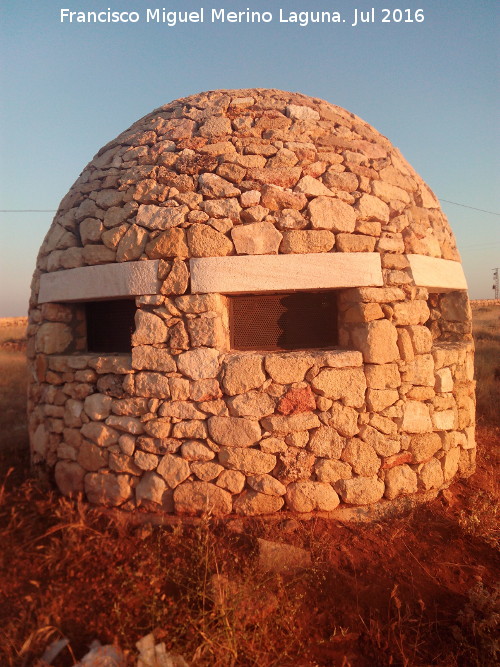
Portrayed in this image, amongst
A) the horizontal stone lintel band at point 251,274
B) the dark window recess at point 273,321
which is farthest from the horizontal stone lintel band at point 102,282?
the dark window recess at point 273,321

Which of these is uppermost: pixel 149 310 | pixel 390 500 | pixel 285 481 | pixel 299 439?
pixel 149 310

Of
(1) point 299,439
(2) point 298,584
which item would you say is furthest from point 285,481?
(2) point 298,584

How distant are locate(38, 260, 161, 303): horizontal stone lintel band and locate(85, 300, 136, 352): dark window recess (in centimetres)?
32

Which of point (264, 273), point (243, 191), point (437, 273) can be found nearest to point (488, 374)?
point (437, 273)

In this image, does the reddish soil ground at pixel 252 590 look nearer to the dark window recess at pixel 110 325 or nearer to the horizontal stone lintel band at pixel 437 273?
the dark window recess at pixel 110 325

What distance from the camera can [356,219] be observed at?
13.5 feet

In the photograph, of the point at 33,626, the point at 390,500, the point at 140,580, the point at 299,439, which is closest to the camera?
the point at 33,626

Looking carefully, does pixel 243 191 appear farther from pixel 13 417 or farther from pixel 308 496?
pixel 13 417

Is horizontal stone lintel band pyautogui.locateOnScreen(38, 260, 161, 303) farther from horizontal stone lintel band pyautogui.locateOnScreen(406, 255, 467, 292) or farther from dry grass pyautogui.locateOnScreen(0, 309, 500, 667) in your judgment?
horizontal stone lintel band pyautogui.locateOnScreen(406, 255, 467, 292)

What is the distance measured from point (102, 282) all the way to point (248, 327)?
137 centimetres

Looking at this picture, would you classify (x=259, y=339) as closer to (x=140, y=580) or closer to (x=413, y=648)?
(x=140, y=580)

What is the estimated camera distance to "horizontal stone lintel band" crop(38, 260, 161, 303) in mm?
3994

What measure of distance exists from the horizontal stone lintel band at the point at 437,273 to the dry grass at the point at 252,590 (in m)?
2.09

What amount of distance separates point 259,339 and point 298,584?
6.43 feet
